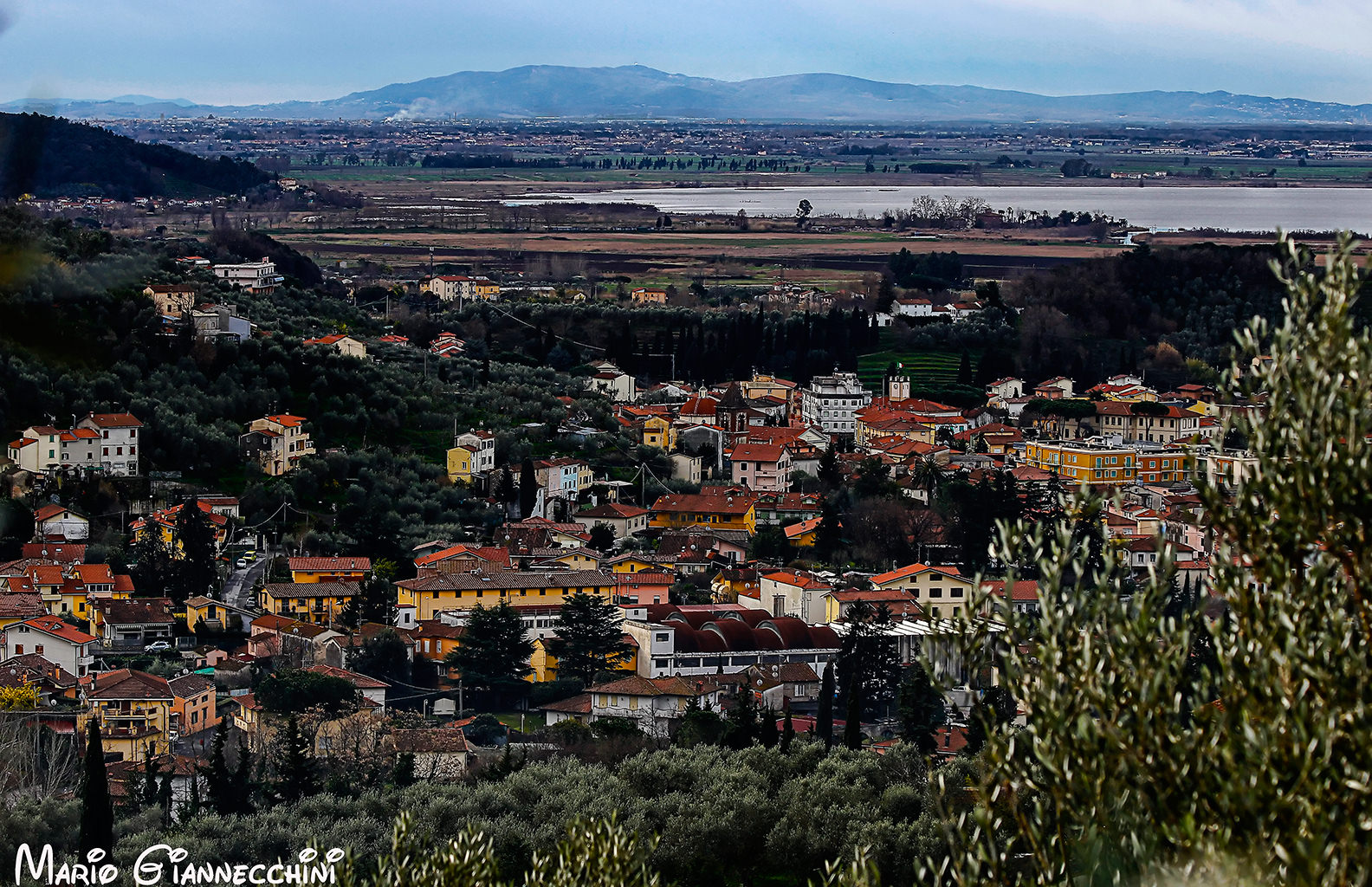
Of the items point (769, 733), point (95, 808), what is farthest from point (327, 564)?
A: point (95, 808)

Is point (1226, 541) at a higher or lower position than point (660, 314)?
higher

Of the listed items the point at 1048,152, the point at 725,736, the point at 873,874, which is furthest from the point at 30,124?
the point at 1048,152

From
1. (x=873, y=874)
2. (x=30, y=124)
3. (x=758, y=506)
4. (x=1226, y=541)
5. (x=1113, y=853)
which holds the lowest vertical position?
(x=758, y=506)

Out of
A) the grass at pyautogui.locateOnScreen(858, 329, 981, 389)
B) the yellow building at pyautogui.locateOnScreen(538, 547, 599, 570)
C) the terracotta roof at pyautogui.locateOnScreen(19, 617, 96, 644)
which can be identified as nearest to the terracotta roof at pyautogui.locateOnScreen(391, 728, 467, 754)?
the terracotta roof at pyautogui.locateOnScreen(19, 617, 96, 644)

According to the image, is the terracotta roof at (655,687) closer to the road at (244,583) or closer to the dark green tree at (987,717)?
the dark green tree at (987,717)

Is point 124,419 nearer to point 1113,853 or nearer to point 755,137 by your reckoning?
point 1113,853

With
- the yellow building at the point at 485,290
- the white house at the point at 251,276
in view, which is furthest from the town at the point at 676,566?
the white house at the point at 251,276
